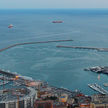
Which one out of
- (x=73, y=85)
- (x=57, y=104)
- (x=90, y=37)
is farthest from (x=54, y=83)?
(x=90, y=37)

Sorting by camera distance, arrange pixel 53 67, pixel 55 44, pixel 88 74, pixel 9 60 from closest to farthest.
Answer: pixel 88 74 → pixel 53 67 → pixel 9 60 → pixel 55 44

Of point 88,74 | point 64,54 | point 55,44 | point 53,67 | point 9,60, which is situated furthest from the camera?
point 55,44

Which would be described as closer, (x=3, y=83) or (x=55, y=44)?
(x=3, y=83)

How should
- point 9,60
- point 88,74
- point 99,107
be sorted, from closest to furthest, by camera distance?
point 99,107 < point 88,74 < point 9,60

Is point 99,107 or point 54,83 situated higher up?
Answer: point 99,107

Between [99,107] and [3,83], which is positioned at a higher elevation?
[99,107]

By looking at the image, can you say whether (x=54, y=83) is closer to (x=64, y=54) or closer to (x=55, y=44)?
(x=64, y=54)

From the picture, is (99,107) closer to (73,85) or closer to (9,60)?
(73,85)

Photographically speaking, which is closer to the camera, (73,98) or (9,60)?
(73,98)

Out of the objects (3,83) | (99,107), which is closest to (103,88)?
(99,107)
